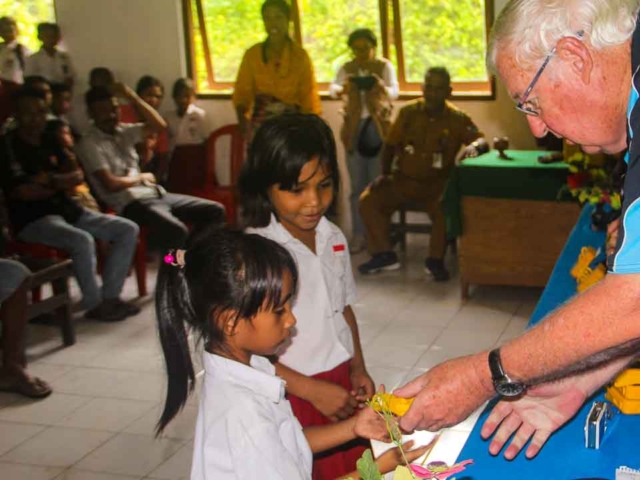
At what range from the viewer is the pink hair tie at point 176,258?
6.37ft

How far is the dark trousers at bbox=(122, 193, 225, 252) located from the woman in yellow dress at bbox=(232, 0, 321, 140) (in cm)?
83

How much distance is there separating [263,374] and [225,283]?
0.69ft

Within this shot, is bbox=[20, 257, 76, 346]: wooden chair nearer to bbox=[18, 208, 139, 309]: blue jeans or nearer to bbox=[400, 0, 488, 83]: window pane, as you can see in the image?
bbox=[18, 208, 139, 309]: blue jeans

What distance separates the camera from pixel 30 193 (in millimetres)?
5047

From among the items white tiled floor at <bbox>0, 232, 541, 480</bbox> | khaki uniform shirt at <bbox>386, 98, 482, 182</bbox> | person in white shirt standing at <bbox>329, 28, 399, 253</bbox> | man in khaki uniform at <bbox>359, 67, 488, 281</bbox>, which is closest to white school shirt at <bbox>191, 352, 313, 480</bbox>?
white tiled floor at <bbox>0, 232, 541, 480</bbox>

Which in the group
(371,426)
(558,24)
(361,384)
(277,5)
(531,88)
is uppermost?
(277,5)

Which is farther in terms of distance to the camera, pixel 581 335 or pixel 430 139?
pixel 430 139

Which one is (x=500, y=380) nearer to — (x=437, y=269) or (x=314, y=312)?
(x=314, y=312)

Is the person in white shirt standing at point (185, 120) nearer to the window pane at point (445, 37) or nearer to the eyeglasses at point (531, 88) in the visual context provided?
the window pane at point (445, 37)

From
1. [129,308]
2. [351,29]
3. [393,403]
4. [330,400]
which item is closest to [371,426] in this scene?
[393,403]

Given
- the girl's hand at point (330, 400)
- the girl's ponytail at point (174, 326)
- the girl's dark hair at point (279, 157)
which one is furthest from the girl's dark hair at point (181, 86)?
the girl's ponytail at point (174, 326)

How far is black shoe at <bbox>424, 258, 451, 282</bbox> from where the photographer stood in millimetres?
5895

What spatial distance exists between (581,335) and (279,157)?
3.71ft

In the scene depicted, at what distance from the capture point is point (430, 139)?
6.10 m
